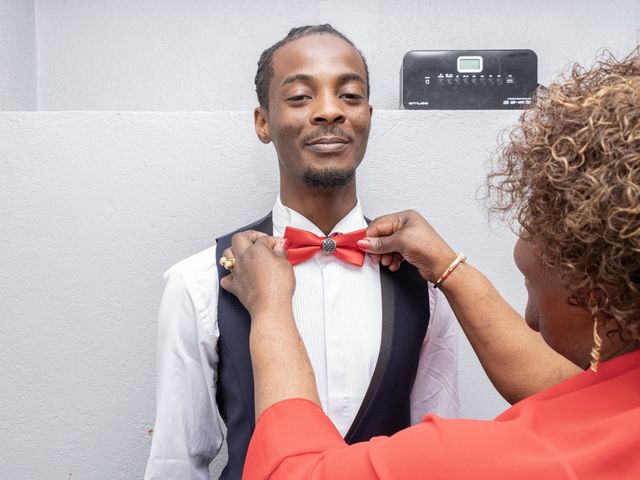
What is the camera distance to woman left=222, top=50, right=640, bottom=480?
2.05ft

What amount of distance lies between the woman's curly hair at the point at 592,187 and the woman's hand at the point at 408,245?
0.34 meters

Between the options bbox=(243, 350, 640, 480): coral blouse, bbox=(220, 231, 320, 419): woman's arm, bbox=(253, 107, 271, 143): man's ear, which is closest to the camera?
bbox=(243, 350, 640, 480): coral blouse

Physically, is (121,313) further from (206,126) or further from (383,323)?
(383,323)

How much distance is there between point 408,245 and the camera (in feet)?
3.62

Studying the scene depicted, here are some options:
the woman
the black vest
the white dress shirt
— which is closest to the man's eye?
the white dress shirt

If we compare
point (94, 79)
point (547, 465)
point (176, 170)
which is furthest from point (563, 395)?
point (94, 79)

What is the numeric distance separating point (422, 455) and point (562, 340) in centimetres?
23

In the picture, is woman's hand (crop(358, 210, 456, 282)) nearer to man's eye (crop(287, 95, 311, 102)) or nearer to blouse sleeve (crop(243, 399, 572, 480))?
man's eye (crop(287, 95, 311, 102))

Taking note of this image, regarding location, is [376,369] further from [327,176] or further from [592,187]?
[592,187]

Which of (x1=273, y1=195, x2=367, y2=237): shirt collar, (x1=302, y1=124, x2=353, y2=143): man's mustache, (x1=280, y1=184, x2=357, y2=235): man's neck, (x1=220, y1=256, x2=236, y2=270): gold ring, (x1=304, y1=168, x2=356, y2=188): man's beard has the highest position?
(x1=302, y1=124, x2=353, y2=143): man's mustache

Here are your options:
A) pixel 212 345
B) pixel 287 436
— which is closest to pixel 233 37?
pixel 212 345

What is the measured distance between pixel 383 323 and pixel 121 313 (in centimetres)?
60

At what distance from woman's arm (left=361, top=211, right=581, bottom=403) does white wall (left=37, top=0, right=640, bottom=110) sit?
0.80 metres

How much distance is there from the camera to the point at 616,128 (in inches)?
24.9
